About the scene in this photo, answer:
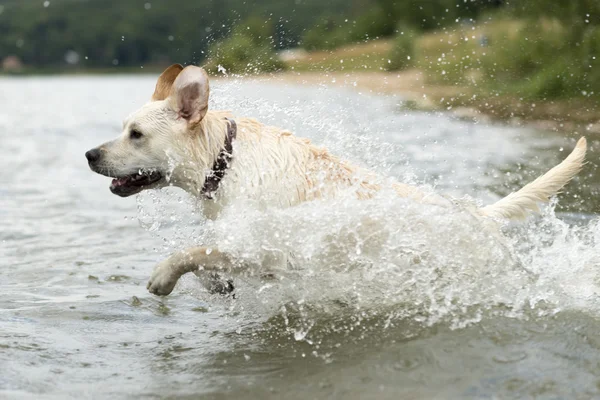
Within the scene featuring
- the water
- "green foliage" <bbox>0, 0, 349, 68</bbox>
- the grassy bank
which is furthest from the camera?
"green foliage" <bbox>0, 0, 349, 68</bbox>

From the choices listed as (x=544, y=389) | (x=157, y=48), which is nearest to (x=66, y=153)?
(x=544, y=389)

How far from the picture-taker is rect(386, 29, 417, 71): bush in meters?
38.3

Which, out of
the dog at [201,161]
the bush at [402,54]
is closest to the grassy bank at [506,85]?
the bush at [402,54]

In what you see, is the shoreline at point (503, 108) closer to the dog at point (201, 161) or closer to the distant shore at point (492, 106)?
the distant shore at point (492, 106)

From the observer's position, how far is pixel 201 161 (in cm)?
550

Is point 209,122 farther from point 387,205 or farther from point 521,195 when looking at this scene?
point 521,195

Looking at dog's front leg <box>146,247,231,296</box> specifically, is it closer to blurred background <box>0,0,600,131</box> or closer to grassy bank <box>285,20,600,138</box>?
blurred background <box>0,0,600,131</box>

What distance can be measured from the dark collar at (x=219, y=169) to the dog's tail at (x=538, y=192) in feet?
6.64

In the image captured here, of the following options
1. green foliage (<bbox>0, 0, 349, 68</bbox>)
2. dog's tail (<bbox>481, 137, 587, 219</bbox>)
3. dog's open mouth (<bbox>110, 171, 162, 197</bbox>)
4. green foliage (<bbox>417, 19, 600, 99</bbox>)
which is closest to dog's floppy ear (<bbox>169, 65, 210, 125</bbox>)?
dog's open mouth (<bbox>110, 171, 162, 197</bbox>)

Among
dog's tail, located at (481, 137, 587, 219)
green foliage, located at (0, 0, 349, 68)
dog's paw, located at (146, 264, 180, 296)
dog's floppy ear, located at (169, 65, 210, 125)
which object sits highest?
green foliage, located at (0, 0, 349, 68)

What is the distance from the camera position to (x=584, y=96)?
1897 centimetres

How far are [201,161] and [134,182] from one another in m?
0.55

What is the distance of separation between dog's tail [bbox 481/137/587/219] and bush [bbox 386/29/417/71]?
3235 centimetres

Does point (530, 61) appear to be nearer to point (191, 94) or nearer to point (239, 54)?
point (239, 54)
